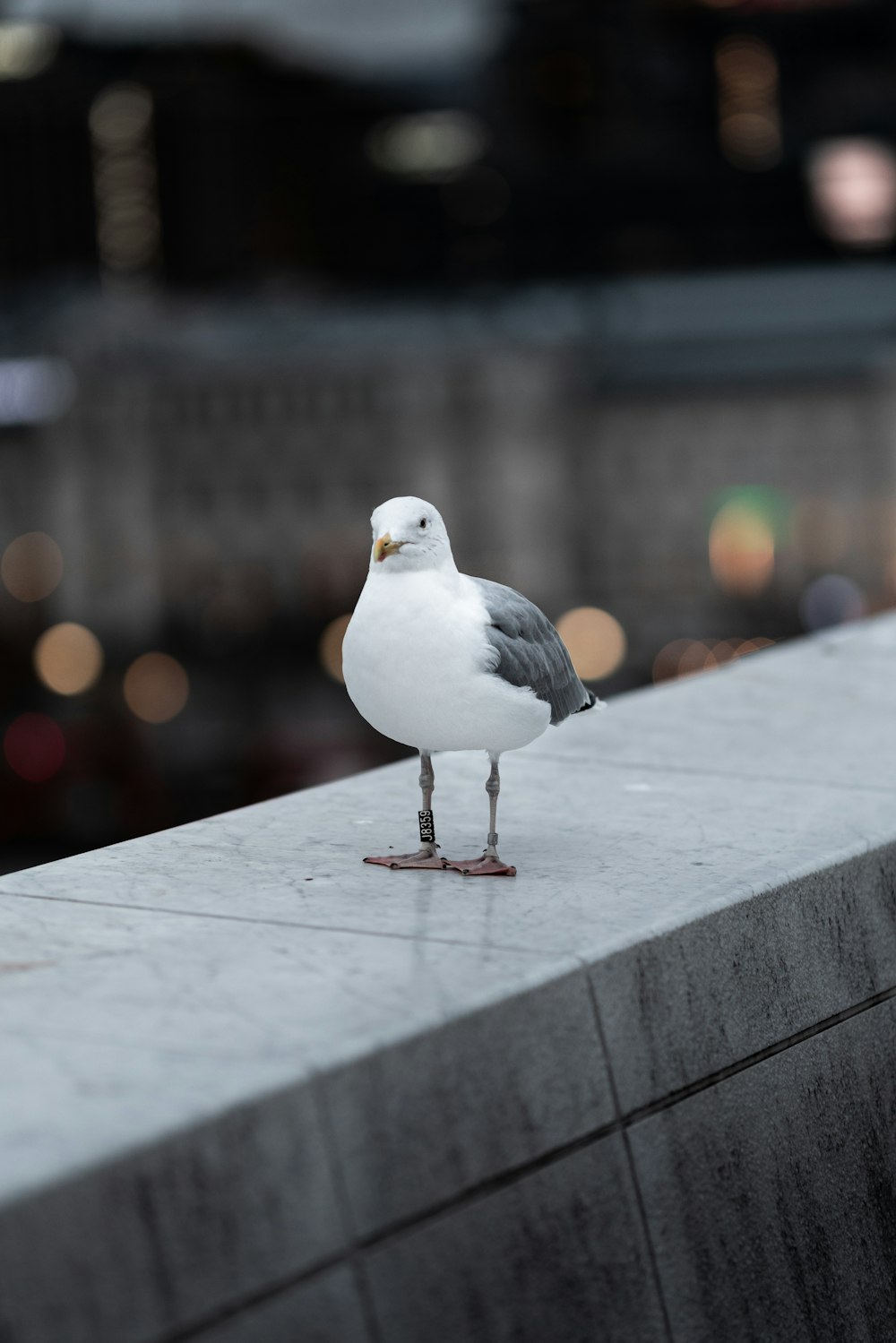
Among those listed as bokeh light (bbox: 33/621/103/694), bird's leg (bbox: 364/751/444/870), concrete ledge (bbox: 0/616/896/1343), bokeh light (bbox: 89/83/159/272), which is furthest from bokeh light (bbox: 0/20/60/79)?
concrete ledge (bbox: 0/616/896/1343)

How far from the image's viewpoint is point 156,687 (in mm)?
95125

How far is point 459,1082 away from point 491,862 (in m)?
1.49

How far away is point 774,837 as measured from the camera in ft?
19.5

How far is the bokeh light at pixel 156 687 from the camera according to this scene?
3718 inches

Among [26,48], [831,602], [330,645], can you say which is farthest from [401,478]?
[26,48]

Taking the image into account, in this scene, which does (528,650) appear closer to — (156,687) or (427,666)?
(427,666)

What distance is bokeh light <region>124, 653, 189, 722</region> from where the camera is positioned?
9444 cm

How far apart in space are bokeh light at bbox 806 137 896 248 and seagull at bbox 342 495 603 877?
122927mm

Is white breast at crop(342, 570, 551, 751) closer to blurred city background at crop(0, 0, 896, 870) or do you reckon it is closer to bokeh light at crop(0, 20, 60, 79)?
blurred city background at crop(0, 0, 896, 870)

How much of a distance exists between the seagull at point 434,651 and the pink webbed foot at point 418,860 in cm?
42

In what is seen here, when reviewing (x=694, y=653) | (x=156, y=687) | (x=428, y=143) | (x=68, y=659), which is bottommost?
(x=694, y=653)

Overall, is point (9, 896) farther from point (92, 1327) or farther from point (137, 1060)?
point (92, 1327)

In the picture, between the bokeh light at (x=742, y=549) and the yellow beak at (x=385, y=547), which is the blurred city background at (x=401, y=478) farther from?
the yellow beak at (x=385, y=547)

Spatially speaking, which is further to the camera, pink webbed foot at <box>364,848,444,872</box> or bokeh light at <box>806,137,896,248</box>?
bokeh light at <box>806,137,896,248</box>
